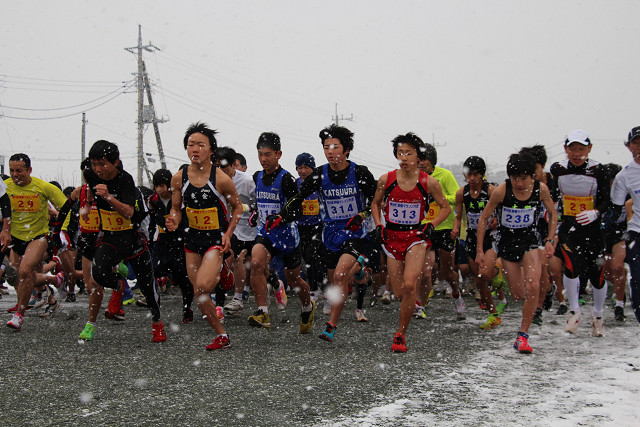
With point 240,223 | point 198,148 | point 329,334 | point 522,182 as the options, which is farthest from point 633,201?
point 240,223

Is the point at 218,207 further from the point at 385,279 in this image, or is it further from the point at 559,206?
the point at 385,279

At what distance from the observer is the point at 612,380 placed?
465cm

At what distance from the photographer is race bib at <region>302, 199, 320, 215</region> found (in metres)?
8.59

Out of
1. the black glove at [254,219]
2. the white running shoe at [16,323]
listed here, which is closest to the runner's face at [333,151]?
the black glove at [254,219]

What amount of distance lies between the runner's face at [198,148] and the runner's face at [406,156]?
6.58ft

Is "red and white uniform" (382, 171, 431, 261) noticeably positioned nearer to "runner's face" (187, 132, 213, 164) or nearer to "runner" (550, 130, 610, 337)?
"runner's face" (187, 132, 213, 164)

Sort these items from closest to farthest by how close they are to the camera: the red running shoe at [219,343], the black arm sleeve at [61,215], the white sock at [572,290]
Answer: the red running shoe at [219,343] < the white sock at [572,290] < the black arm sleeve at [61,215]

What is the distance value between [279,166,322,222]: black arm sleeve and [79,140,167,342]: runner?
158 centimetres

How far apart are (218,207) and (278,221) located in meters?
0.87

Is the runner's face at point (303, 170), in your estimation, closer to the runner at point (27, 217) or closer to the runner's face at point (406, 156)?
the runner's face at point (406, 156)

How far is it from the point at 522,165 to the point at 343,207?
1969 mm

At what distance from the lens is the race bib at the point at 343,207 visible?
22.2ft

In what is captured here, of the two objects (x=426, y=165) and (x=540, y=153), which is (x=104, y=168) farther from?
(x=540, y=153)

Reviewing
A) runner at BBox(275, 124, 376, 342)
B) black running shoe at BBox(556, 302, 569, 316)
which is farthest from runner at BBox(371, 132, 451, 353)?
black running shoe at BBox(556, 302, 569, 316)
